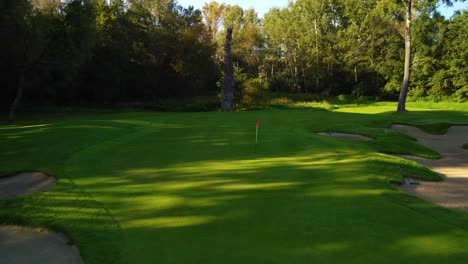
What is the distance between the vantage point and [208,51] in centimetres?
4762

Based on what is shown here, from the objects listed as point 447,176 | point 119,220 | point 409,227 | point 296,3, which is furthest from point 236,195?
point 296,3

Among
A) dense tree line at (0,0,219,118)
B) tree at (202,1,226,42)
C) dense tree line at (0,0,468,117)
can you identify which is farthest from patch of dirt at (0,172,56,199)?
tree at (202,1,226,42)

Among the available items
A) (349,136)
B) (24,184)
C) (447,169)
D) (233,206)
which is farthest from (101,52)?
Result: (233,206)

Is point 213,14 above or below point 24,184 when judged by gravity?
above

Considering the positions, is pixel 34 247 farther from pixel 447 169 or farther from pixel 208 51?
pixel 208 51

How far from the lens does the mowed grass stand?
4445mm

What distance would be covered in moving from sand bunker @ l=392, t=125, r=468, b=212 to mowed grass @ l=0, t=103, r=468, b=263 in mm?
521

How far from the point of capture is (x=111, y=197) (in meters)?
6.43

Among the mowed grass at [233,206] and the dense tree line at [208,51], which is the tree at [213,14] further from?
the mowed grass at [233,206]

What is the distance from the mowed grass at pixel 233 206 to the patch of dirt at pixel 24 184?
0.27 metres

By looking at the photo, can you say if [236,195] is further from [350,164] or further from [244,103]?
[244,103]

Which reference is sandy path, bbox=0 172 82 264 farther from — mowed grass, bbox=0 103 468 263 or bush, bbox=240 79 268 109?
bush, bbox=240 79 268 109

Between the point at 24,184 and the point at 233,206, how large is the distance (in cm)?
475

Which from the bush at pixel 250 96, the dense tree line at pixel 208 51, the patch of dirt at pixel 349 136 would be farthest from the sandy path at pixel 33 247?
the bush at pixel 250 96
